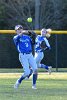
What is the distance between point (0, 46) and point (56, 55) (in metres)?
2.70

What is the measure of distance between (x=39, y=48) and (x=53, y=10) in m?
21.8

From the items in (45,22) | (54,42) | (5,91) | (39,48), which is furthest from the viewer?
(45,22)

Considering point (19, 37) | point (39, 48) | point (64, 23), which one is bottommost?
point (64, 23)

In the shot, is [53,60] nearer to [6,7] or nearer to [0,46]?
[0,46]

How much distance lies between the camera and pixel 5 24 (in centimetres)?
4156

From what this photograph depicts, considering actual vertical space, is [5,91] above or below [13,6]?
above

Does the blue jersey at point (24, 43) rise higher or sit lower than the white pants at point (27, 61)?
higher

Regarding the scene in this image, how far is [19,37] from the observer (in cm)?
1502

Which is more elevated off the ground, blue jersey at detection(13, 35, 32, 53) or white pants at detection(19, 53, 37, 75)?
blue jersey at detection(13, 35, 32, 53)

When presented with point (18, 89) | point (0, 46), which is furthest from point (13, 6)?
point (18, 89)

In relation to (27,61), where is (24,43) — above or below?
above

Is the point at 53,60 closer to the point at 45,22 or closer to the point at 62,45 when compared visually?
the point at 62,45

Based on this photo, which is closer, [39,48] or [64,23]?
[39,48]

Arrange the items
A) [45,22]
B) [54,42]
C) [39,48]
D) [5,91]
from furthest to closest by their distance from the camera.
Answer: [45,22] < [54,42] < [39,48] < [5,91]
